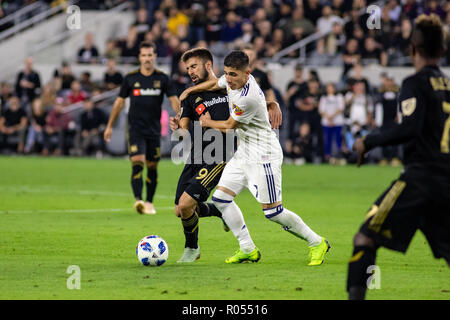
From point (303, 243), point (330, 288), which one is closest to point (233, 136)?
point (303, 243)

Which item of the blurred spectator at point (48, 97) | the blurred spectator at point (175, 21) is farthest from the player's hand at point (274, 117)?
the blurred spectator at point (175, 21)

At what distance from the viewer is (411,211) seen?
5.85 meters

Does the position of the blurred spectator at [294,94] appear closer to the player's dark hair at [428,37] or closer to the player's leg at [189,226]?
the player's leg at [189,226]

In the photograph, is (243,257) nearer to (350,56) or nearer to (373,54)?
(350,56)

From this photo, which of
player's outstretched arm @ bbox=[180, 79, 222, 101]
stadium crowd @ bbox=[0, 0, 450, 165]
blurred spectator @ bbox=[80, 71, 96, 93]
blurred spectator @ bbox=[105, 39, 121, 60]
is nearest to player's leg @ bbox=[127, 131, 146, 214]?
player's outstretched arm @ bbox=[180, 79, 222, 101]

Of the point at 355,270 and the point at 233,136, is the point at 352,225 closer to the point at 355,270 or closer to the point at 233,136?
the point at 233,136

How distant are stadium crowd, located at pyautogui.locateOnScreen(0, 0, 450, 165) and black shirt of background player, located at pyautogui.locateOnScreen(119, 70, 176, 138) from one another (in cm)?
1112

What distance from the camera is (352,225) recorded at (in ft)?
40.9

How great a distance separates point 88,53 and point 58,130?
10.6 ft

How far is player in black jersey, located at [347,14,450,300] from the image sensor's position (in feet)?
19.1

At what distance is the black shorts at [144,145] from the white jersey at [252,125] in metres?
5.17

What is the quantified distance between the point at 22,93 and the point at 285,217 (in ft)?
67.6

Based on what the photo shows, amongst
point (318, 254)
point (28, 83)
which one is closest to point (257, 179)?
point (318, 254)

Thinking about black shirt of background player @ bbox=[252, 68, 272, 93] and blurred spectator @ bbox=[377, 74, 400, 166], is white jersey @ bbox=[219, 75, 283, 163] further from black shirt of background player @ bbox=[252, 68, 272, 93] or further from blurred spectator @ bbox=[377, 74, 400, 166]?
blurred spectator @ bbox=[377, 74, 400, 166]
